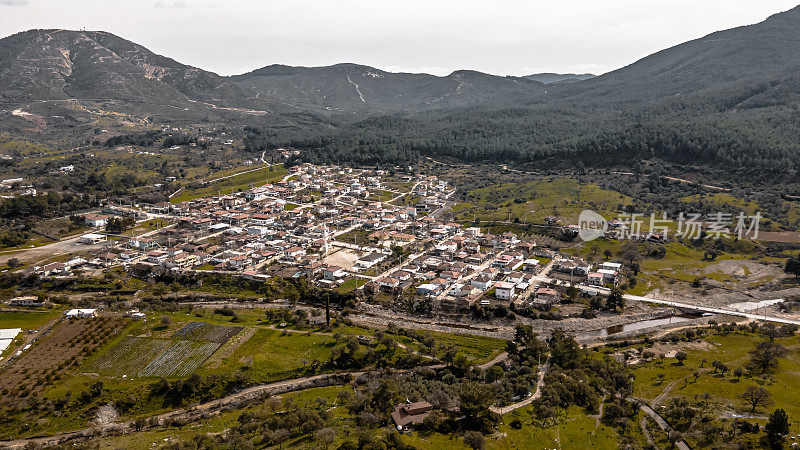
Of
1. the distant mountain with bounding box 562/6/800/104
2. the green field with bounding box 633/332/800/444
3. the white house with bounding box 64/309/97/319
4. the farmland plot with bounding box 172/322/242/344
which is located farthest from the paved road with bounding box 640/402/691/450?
the distant mountain with bounding box 562/6/800/104

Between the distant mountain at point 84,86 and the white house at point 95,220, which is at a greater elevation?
the distant mountain at point 84,86

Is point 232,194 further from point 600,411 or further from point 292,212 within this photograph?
point 600,411

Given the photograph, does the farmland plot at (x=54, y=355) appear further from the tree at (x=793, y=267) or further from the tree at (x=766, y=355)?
the tree at (x=793, y=267)

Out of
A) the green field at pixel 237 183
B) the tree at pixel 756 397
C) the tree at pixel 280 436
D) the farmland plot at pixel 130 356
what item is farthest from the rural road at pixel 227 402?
the green field at pixel 237 183

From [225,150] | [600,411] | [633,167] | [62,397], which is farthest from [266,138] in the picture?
[600,411]

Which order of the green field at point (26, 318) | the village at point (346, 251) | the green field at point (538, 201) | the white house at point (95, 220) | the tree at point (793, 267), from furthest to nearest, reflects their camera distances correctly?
the green field at point (538, 201) → the white house at point (95, 220) → the tree at point (793, 267) → the village at point (346, 251) → the green field at point (26, 318)

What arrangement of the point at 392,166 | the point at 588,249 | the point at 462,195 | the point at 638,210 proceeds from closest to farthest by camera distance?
the point at 588,249
the point at 638,210
the point at 462,195
the point at 392,166

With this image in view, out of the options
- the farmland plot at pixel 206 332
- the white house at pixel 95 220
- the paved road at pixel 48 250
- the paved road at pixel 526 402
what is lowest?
the paved road at pixel 526 402
